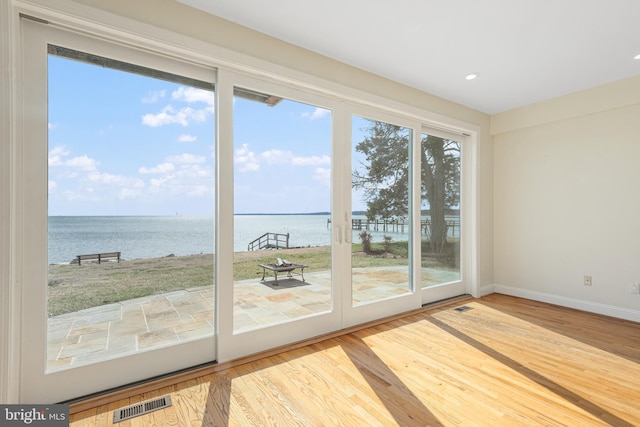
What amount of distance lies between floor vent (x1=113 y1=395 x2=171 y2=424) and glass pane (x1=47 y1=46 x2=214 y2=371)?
37 cm

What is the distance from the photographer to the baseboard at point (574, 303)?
3.61 metres

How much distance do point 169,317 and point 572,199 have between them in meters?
4.82

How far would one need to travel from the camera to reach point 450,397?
2.10m

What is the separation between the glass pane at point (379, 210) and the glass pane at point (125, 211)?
1574 millimetres

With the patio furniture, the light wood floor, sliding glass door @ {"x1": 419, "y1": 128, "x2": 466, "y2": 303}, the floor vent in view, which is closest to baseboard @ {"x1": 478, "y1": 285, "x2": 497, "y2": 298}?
sliding glass door @ {"x1": 419, "y1": 128, "x2": 466, "y2": 303}

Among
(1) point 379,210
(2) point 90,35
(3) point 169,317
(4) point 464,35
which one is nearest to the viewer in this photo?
(2) point 90,35

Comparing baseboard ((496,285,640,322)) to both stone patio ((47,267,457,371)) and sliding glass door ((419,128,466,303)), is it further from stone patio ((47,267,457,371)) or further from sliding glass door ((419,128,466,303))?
stone patio ((47,267,457,371))

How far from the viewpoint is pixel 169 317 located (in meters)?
2.40

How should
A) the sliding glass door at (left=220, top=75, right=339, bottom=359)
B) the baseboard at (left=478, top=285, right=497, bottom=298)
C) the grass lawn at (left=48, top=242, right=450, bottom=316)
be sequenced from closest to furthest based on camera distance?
1. the grass lawn at (left=48, top=242, right=450, bottom=316)
2. the sliding glass door at (left=220, top=75, right=339, bottom=359)
3. the baseboard at (left=478, top=285, right=497, bottom=298)

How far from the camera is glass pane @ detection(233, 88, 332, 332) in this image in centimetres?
271

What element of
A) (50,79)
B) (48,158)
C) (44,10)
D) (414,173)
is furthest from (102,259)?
(414,173)

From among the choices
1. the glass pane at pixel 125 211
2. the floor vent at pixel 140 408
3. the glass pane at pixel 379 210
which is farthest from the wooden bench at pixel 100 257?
the glass pane at pixel 379 210

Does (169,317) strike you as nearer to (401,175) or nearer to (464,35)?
(401,175)

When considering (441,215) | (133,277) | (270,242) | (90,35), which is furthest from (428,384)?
(90,35)
